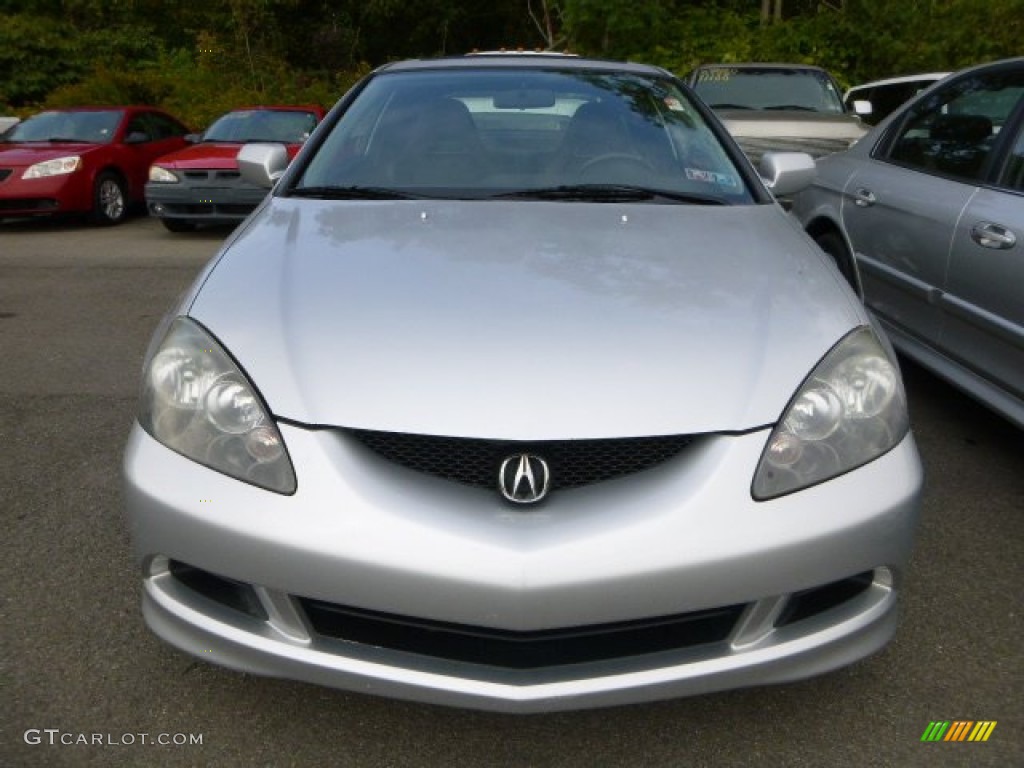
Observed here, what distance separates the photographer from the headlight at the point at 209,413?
183 centimetres

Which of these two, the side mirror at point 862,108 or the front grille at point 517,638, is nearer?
the front grille at point 517,638

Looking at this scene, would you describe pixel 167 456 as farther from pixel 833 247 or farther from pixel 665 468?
pixel 833 247

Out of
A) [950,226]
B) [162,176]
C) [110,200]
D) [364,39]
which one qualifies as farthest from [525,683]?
[364,39]

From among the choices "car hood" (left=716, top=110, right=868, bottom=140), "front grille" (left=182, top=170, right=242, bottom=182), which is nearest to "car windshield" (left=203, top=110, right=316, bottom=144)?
"front grille" (left=182, top=170, right=242, bottom=182)

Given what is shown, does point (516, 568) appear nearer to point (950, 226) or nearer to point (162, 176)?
point (950, 226)

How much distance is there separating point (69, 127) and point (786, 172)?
959 cm

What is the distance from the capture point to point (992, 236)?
129 inches

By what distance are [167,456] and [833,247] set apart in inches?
148

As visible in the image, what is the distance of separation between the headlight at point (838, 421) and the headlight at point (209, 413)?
93 cm

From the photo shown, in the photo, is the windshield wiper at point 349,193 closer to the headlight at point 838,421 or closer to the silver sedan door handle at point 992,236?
the headlight at point 838,421

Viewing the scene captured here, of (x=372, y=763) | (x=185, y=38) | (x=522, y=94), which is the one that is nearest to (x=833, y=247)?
(x=522, y=94)

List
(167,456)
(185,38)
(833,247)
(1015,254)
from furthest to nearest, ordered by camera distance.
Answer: (185,38)
(833,247)
(1015,254)
(167,456)

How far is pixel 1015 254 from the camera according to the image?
316cm

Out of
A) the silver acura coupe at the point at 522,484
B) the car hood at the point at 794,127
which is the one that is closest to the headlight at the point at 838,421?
the silver acura coupe at the point at 522,484
